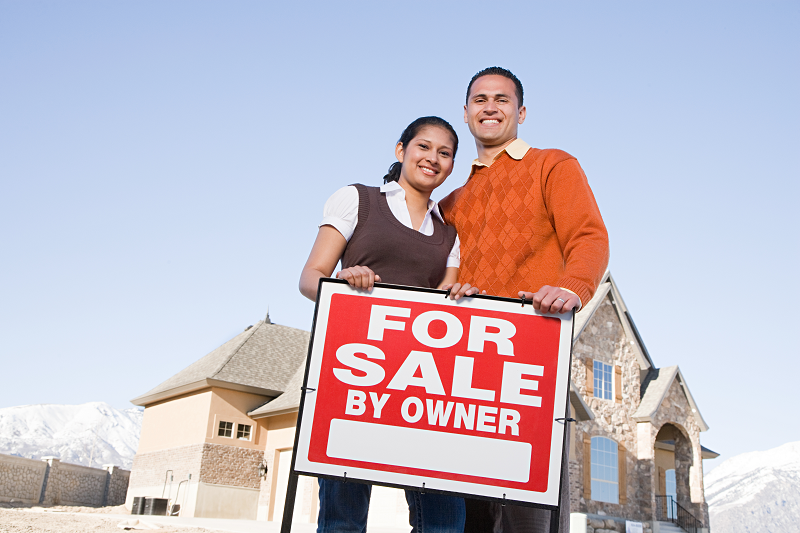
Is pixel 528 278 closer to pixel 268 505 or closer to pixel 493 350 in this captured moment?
pixel 493 350

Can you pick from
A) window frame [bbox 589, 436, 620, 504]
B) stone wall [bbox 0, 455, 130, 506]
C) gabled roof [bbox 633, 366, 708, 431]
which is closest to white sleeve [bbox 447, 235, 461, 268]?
window frame [bbox 589, 436, 620, 504]

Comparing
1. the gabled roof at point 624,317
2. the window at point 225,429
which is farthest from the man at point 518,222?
the window at point 225,429

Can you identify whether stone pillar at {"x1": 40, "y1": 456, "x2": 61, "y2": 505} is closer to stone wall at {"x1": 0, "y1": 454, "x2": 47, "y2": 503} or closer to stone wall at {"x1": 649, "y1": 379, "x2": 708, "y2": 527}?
Result: stone wall at {"x1": 0, "y1": 454, "x2": 47, "y2": 503}

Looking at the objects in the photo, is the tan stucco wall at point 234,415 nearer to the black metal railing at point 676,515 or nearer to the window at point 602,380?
the window at point 602,380

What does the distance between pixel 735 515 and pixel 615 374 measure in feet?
525

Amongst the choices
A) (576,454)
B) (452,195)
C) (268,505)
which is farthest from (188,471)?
(452,195)

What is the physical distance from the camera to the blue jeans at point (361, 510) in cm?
243

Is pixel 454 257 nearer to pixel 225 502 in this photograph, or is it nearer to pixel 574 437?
pixel 574 437

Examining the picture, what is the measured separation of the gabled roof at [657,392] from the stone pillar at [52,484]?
23.5 m

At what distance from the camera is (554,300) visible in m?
2.36

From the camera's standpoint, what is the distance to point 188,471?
71.7ft

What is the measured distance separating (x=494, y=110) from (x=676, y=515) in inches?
914

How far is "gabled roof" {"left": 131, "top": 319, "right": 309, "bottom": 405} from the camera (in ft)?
76.5

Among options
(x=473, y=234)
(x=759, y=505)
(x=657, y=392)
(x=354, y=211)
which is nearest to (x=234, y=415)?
(x=657, y=392)
